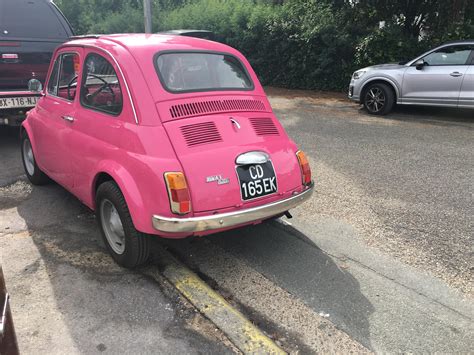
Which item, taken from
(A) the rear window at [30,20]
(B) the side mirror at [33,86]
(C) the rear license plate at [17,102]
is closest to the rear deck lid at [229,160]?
(B) the side mirror at [33,86]

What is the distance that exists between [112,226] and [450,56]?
8094 millimetres

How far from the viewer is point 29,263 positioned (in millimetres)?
3617

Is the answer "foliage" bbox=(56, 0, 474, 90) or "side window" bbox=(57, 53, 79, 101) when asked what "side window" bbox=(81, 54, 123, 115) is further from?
"foliage" bbox=(56, 0, 474, 90)

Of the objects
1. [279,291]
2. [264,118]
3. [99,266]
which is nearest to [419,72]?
[264,118]

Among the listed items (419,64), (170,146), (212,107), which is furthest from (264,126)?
(419,64)

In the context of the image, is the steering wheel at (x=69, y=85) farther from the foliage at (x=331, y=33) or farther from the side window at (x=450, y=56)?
the foliage at (x=331, y=33)

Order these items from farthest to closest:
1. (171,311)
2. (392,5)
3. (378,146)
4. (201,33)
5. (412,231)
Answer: (201,33)
(392,5)
(378,146)
(412,231)
(171,311)

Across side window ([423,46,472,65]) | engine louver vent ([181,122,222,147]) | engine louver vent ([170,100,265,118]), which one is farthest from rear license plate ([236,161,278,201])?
side window ([423,46,472,65])

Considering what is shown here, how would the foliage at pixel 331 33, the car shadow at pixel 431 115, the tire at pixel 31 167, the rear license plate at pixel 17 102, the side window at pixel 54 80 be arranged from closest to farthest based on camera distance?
the side window at pixel 54 80
the tire at pixel 31 167
the rear license plate at pixel 17 102
the car shadow at pixel 431 115
the foliage at pixel 331 33

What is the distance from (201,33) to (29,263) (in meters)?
13.2

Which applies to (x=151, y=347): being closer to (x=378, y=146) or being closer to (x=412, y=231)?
(x=412, y=231)

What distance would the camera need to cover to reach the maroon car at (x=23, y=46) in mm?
6262

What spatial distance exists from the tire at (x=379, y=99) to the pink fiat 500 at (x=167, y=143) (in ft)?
Answer: 20.3

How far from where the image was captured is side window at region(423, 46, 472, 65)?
28.3 ft
